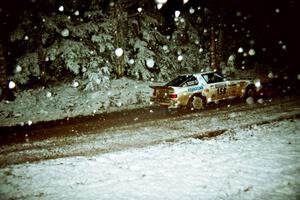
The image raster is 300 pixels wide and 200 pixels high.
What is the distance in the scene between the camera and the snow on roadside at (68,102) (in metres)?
13.0

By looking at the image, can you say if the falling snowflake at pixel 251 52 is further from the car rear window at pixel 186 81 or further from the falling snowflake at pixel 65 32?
the falling snowflake at pixel 65 32

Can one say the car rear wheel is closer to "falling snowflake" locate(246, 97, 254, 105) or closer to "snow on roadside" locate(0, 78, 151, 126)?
"falling snowflake" locate(246, 97, 254, 105)

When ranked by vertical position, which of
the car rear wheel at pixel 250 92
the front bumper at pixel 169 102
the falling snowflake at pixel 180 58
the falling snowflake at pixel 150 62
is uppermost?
the falling snowflake at pixel 180 58

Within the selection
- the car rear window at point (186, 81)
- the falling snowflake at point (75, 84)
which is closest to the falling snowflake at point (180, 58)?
the falling snowflake at point (75, 84)

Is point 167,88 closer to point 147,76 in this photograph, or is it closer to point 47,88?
point 147,76

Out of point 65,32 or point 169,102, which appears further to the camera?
point 65,32

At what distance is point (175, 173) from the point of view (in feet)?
19.2

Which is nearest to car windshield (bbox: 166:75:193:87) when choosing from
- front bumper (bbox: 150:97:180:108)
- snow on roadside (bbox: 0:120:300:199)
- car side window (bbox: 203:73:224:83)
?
car side window (bbox: 203:73:224:83)

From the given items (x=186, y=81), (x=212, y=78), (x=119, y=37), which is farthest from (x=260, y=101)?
(x=119, y=37)

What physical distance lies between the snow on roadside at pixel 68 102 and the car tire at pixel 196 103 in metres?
3.04

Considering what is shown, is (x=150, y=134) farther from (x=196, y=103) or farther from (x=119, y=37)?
(x=119, y=37)

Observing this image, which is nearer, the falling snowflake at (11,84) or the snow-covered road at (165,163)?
the snow-covered road at (165,163)

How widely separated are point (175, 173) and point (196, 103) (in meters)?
6.88

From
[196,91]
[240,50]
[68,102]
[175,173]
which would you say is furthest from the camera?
[240,50]
